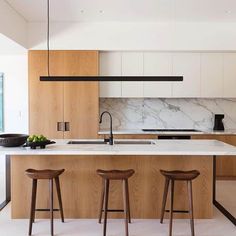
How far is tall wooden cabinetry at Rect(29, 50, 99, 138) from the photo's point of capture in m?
5.75

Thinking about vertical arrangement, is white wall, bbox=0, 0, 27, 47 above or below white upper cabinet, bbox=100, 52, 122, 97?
above

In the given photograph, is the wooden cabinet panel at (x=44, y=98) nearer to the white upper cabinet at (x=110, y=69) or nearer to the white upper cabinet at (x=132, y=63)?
the white upper cabinet at (x=110, y=69)

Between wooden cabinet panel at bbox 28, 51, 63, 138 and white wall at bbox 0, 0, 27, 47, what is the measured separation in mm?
408

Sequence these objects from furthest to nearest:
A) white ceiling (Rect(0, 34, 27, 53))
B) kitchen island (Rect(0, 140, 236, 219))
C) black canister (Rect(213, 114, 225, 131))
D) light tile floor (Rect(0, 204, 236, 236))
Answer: black canister (Rect(213, 114, 225, 131)) < white ceiling (Rect(0, 34, 27, 53)) < kitchen island (Rect(0, 140, 236, 219)) < light tile floor (Rect(0, 204, 236, 236))

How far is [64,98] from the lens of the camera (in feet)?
19.0

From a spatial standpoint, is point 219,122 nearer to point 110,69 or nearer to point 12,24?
point 110,69

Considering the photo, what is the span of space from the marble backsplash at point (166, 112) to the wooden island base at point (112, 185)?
255 cm

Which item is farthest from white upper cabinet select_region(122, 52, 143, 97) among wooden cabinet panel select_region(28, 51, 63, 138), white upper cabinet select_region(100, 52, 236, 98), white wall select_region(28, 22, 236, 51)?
wooden cabinet panel select_region(28, 51, 63, 138)

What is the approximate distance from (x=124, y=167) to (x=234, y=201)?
194 cm

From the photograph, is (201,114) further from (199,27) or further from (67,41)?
(67,41)

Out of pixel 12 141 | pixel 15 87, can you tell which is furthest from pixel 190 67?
pixel 12 141

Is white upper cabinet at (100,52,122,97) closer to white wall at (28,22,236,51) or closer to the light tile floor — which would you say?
white wall at (28,22,236,51)

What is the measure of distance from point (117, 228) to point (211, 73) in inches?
142

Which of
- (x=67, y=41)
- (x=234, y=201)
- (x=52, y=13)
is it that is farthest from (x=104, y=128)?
(x=234, y=201)
